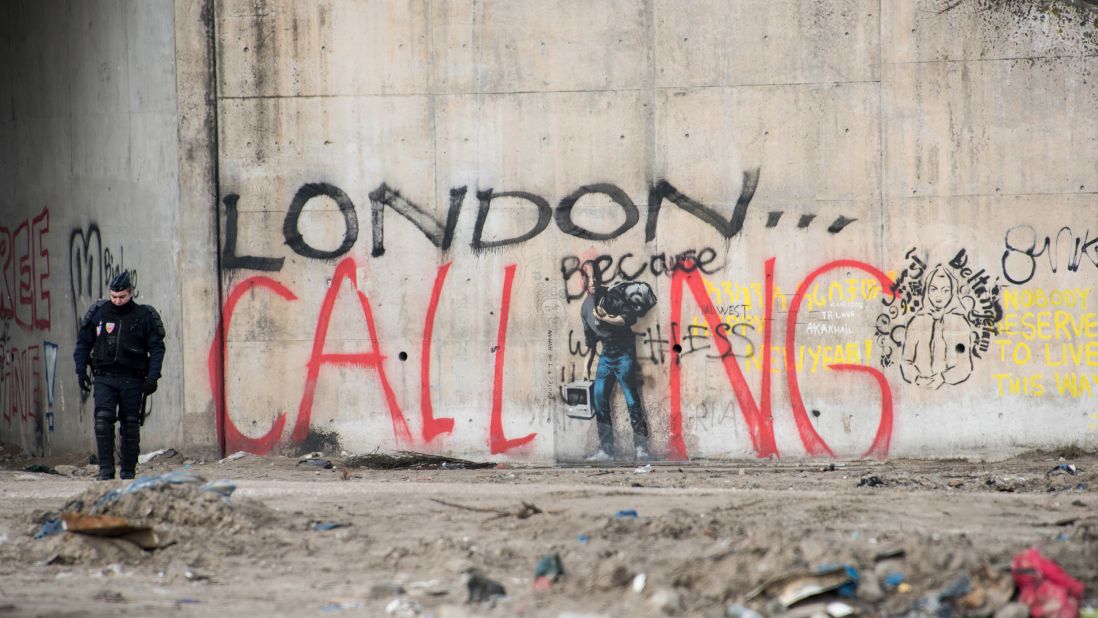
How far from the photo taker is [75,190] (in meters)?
11.8

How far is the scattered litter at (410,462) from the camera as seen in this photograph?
1037cm

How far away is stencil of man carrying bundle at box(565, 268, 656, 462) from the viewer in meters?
10.5

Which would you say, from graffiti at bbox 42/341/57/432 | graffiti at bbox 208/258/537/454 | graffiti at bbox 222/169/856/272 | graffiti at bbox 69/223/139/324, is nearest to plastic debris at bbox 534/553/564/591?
graffiti at bbox 208/258/537/454

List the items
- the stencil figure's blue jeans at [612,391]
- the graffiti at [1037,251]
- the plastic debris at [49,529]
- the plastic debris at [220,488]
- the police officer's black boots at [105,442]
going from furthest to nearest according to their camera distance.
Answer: the stencil figure's blue jeans at [612,391]
the graffiti at [1037,251]
the police officer's black boots at [105,442]
the plastic debris at [220,488]
the plastic debris at [49,529]

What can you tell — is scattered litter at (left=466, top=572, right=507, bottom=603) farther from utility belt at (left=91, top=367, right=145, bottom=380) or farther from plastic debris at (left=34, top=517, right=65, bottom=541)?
utility belt at (left=91, top=367, right=145, bottom=380)

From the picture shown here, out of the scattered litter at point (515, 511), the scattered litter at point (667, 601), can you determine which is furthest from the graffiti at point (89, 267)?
the scattered litter at point (667, 601)

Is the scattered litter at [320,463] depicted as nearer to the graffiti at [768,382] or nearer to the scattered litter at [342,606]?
the graffiti at [768,382]

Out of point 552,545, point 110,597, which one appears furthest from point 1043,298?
point 110,597

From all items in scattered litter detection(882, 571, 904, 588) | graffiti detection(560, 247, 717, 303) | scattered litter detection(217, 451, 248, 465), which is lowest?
scattered litter detection(882, 571, 904, 588)

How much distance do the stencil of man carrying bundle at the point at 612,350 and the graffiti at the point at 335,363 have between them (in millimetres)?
675

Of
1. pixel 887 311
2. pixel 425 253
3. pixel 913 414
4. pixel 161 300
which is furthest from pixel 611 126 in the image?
pixel 161 300

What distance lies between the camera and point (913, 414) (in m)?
10.4

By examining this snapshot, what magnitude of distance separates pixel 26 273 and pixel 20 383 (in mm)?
1112

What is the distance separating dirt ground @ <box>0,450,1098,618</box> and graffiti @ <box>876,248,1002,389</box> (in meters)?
1.13
